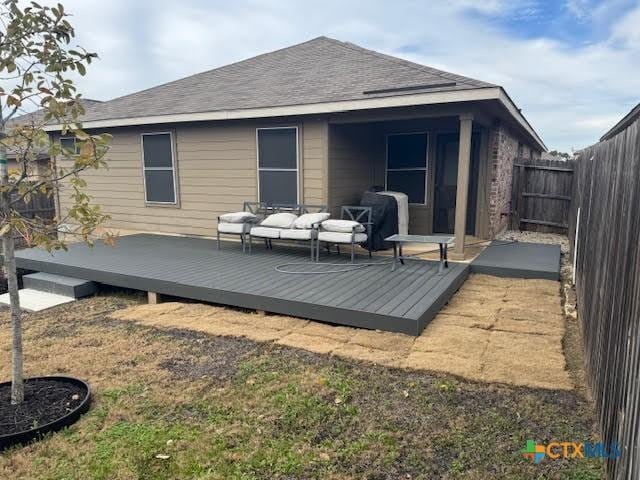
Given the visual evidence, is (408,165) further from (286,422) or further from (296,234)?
(286,422)

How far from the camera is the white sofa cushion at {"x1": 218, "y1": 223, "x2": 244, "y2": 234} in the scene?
21.5 ft

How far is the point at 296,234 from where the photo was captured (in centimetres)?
595

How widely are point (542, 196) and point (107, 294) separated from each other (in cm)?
874

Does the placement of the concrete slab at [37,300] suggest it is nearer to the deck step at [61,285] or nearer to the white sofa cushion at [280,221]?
the deck step at [61,285]

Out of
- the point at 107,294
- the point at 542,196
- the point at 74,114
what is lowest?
the point at 107,294

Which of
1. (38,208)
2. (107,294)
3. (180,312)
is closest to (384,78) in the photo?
(180,312)

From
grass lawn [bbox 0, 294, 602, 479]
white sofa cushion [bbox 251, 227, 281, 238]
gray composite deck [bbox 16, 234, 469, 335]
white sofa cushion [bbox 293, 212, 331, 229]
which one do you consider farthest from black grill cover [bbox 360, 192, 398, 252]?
grass lawn [bbox 0, 294, 602, 479]

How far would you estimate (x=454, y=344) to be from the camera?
354 cm

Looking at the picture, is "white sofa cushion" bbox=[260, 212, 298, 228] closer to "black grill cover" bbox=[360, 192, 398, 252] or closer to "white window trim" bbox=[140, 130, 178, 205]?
"black grill cover" bbox=[360, 192, 398, 252]

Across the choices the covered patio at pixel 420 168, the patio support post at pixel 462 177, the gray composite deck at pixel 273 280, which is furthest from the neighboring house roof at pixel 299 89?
the gray composite deck at pixel 273 280

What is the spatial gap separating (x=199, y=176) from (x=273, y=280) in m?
3.73

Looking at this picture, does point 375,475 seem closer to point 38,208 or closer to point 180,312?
point 180,312

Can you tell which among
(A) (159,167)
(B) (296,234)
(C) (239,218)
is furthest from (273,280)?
(A) (159,167)

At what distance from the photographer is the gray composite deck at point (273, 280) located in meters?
4.00
